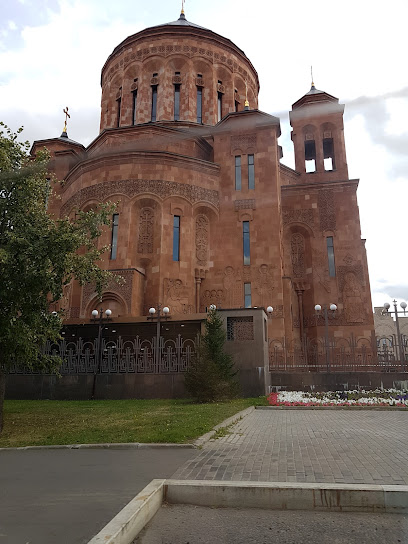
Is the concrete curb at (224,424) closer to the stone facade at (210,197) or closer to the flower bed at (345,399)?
the flower bed at (345,399)

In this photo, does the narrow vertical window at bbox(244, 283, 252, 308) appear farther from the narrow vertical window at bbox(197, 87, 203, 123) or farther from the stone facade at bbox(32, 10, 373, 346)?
the narrow vertical window at bbox(197, 87, 203, 123)

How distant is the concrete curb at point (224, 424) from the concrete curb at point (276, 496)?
2.06 m

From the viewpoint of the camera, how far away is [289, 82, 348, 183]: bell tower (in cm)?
3048

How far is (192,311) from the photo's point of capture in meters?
23.2

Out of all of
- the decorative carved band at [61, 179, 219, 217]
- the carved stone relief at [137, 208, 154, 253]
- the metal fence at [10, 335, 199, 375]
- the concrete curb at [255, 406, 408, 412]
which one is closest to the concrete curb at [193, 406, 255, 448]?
the concrete curb at [255, 406, 408, 412]

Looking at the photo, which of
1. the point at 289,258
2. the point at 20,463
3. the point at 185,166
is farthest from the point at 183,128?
the point at 20,463

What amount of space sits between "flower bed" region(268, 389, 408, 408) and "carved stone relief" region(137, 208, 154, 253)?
1228 centimetres

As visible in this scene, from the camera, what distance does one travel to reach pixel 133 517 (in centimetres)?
344

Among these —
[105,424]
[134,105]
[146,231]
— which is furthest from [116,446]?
[134,105]

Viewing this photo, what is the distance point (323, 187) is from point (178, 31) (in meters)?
17.6

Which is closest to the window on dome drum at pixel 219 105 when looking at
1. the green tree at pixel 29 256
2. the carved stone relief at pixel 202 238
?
the carved stone relief at pixel 202 238

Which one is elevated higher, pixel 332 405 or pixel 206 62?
pixel 206 62

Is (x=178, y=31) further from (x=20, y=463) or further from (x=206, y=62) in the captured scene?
(x=20, y=463)

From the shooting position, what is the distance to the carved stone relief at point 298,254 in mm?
28453
